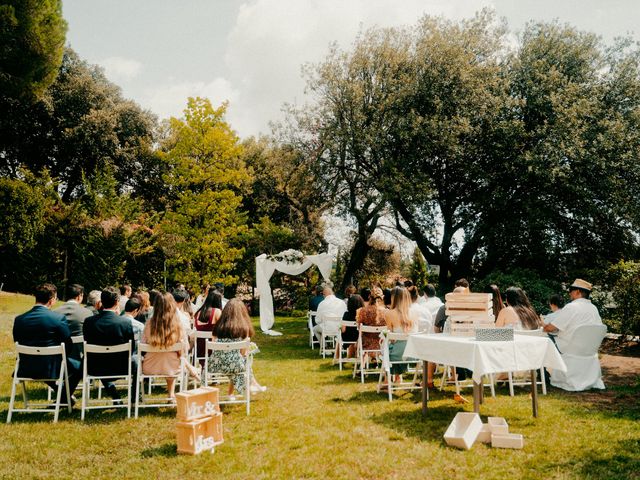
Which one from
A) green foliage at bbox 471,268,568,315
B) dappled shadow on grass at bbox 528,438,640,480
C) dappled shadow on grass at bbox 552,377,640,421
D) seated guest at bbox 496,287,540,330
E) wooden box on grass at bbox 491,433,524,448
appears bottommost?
dappled shadow on grass at bbox 528,438,640,480

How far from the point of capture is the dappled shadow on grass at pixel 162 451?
5078mm

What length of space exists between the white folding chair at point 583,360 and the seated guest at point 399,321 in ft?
8.20

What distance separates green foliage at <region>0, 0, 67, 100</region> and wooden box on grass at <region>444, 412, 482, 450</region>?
78.5ft

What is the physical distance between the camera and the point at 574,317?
802 centimetres

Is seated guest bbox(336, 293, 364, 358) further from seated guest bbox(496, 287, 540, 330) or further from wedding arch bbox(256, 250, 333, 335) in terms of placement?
wedding arch bbox(256, 250, 333, 335)

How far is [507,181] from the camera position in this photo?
53.4 ft

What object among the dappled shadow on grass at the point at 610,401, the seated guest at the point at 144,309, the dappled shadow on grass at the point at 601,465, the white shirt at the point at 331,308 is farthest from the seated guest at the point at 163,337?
the white shirt at the point at 331,308

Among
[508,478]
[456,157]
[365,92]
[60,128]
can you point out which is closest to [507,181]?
[456,157]

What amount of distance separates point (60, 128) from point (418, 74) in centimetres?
2188

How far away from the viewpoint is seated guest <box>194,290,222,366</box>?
8383 mm

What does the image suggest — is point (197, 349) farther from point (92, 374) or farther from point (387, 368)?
point (387, 368)

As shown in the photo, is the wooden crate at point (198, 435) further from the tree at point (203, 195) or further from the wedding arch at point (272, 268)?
the tree at point (203, 195)

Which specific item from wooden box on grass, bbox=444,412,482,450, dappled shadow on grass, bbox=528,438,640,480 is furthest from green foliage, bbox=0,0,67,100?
dappled shadow on grass, bbox=528,438,640,480

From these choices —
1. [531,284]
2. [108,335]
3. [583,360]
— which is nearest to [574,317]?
[583,360]
